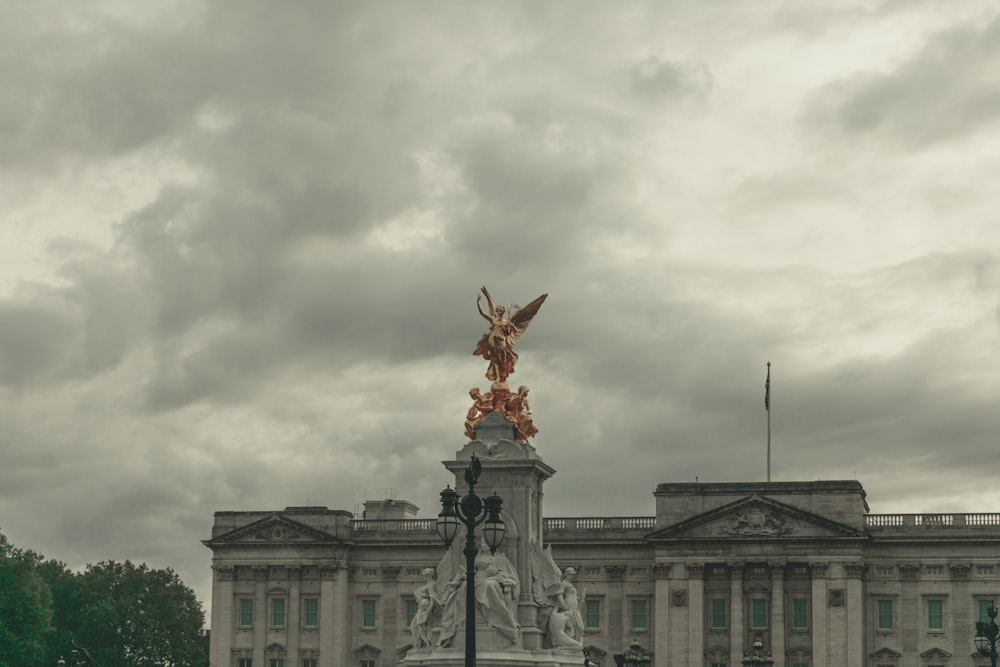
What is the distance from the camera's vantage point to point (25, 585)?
4550 inches

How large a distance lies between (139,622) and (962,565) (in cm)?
5826

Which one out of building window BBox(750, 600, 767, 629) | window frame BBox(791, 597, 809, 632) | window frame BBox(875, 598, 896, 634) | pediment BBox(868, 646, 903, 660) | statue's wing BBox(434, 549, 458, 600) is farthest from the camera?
building window BBox(750, 600, 767, 629)

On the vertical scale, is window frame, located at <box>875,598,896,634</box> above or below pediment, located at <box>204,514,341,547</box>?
below

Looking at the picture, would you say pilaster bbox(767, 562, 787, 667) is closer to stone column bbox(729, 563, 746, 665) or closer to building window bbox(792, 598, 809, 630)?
building window bbox(792, 598, 809, 630)

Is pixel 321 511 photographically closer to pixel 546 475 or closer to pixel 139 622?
pixel 139 622

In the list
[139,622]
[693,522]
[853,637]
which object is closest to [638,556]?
[693,522]

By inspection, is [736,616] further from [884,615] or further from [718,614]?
[884,615]

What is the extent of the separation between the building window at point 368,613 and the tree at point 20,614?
905 inches

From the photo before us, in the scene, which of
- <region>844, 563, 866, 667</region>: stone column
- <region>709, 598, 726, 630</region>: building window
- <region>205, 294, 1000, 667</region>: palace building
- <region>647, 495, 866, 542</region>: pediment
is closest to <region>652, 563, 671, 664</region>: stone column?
<region>205, 294, 1000, 667</region>: palace building

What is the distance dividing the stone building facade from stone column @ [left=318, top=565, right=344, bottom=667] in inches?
3.8

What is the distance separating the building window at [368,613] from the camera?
132 metres

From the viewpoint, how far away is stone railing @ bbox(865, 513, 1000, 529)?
125 meters

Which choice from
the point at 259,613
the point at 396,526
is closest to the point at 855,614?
the point at 396,526

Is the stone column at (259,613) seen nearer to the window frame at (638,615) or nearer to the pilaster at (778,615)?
the window frame at (638,615)
